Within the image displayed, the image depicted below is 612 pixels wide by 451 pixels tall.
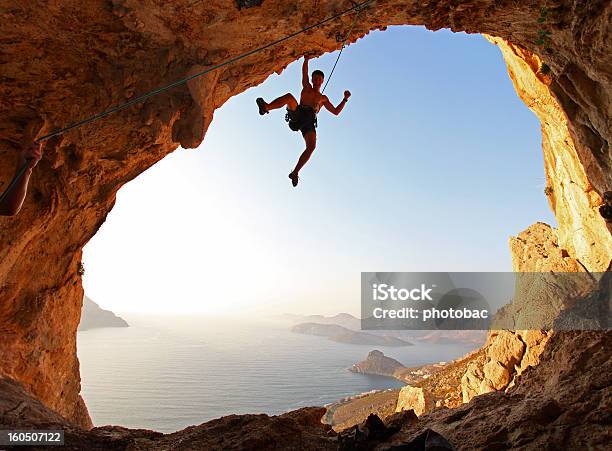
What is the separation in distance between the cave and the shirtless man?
777 mm

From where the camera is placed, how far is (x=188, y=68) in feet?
21.0

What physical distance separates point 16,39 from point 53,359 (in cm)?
700

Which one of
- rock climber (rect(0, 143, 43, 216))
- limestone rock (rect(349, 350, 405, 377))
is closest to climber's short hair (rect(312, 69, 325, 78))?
rock climber (rect(0, 143, 43, 216))

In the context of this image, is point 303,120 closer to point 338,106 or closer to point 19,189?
point 338,106

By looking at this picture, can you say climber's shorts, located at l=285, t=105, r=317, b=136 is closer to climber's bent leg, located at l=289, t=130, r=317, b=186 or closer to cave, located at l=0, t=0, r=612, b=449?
climber's bent leg, located at l=289, t=130, r=317, b=186

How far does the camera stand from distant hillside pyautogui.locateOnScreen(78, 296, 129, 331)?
431 ft

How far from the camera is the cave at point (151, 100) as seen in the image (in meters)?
4.78

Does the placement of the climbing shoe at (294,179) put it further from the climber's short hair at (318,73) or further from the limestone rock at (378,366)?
the limestone rock at (378,366)

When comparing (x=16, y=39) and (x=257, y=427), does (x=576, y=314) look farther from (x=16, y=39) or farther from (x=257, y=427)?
(x=16, y=39)

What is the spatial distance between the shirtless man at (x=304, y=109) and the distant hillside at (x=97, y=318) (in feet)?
489

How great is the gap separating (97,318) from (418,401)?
155 metres

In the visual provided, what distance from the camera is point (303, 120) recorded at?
7.12 meters

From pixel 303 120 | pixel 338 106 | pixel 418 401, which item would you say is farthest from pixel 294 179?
pixel 418 401

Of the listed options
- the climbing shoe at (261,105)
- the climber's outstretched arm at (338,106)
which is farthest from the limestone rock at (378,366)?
the climbing shoe at (261,105)
